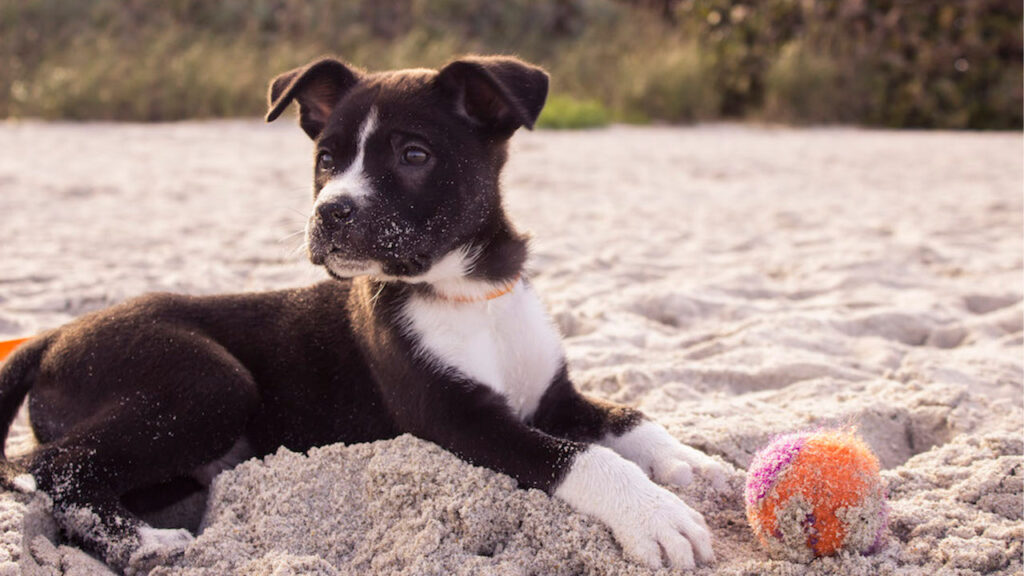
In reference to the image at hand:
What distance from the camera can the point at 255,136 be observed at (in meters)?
11.5

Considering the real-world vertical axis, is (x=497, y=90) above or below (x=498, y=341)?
above

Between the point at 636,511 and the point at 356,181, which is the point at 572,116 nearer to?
the point at 356,181

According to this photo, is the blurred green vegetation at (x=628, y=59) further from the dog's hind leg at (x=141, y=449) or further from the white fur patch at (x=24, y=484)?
the white fur patch at (x=24, y=484)

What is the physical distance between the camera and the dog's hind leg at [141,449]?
2830mm

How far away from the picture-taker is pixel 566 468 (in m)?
2.77

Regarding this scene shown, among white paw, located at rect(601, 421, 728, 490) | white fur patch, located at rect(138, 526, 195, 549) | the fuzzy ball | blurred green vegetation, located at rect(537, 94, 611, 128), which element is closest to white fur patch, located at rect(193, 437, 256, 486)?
white fur patch, located at rect(138, 526, 195, 549)

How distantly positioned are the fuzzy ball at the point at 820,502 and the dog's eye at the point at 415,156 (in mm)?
1412

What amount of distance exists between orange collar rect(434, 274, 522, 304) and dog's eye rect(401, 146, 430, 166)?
0.45 meters

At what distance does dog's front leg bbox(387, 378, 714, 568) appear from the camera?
2.59 metres

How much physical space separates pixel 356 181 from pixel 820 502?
65.1 inches

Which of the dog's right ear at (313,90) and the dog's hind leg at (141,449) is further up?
the dog's right ear at (313,90)

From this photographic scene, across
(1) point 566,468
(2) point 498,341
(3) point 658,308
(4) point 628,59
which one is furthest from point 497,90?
(4) point 628,59

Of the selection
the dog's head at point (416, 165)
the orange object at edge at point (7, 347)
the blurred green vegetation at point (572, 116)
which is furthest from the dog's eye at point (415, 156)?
the blurred green vegetation at point (572, 116)

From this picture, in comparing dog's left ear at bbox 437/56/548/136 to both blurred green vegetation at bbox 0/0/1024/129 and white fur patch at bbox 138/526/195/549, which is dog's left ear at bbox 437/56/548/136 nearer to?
white fur patch at bbox 138/526/195/549
